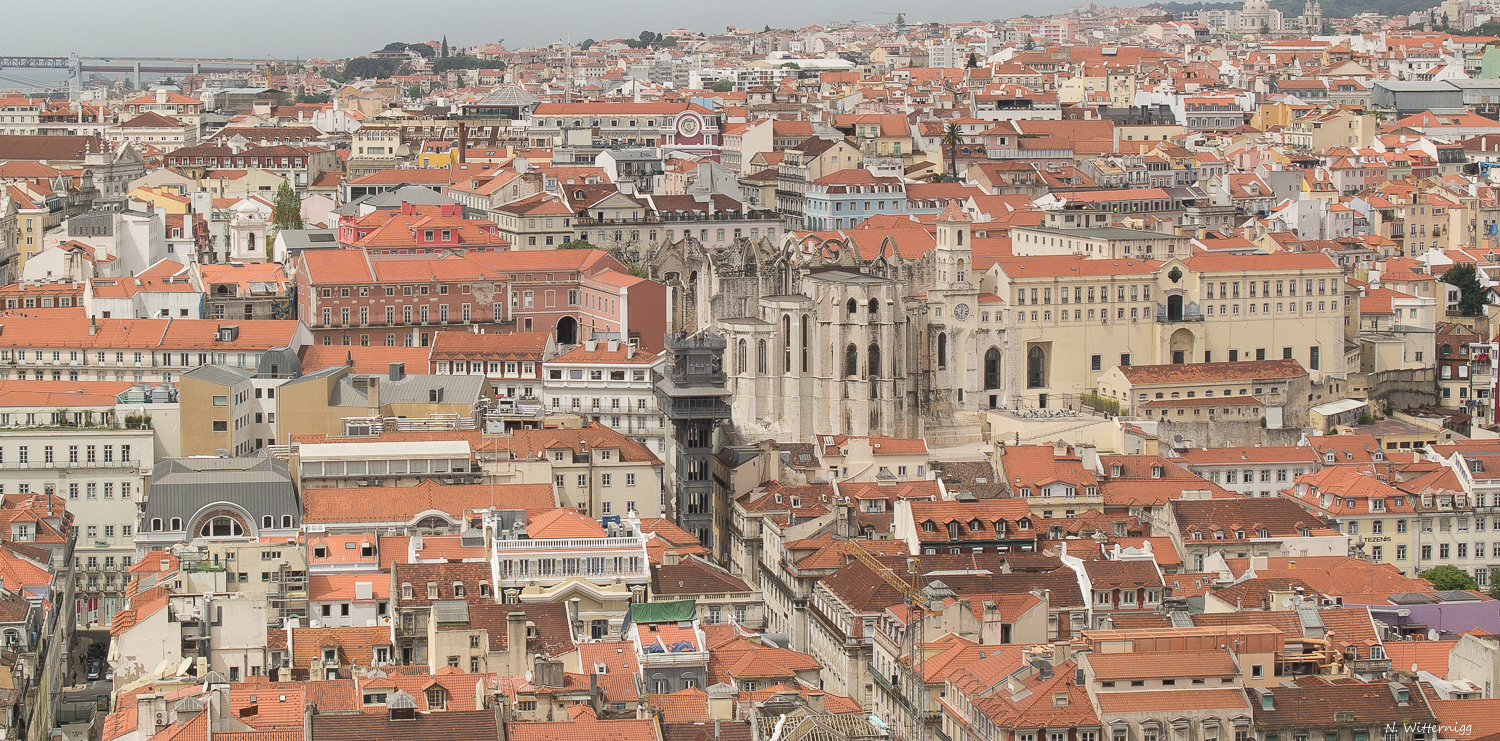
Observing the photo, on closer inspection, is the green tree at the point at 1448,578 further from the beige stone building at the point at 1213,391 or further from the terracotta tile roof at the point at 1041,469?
the beige stone building at the point at 1213,391

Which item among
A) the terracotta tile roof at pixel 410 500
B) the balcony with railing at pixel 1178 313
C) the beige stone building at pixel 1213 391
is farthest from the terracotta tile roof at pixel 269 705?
the balcony with railing at pixel 1178 313

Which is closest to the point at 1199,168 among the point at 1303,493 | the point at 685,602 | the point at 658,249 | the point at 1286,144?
the point at 1286,144

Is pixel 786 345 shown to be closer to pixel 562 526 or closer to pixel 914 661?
pixel 562 526

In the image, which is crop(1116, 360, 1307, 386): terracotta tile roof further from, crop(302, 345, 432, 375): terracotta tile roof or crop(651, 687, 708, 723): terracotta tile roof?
crop(651, 687, 708, 723): terracotta tile roof

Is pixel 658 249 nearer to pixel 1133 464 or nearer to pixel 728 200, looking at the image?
pixel 728 200

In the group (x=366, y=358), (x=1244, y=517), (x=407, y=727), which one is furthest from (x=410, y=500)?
(x=407, y=727)

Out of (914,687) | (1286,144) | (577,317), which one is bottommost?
(914,687)
